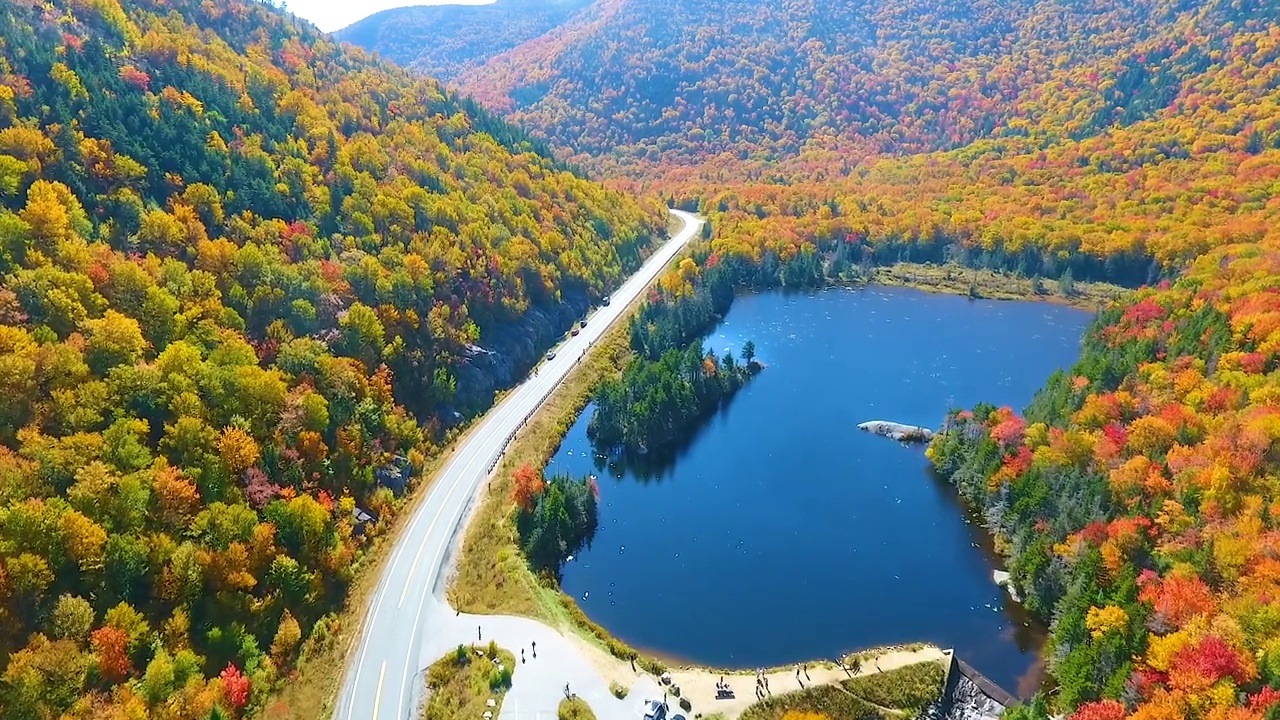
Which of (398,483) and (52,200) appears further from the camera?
(398,483)

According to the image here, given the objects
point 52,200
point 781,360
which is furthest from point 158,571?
point 781,360

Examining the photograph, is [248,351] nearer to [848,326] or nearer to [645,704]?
[645,704]

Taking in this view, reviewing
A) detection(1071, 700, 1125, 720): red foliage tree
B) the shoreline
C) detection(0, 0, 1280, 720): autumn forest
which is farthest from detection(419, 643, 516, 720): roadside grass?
detection(1071, 700, 1125, 720): red foliage tree

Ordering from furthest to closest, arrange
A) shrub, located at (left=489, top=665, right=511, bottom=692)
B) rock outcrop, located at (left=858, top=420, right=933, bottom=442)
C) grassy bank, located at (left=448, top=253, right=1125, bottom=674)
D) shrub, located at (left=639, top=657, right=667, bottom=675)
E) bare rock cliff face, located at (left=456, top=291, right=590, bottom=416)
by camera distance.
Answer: bare rock cliff face, located at (left=456, top=291, right=590, bottom=416), rock outcrop, located at (left=858, top=420, right=933, bottom=442), grassy bank, located at (left=448, top=253, right=1125, bottom=674), shrub, located at (left=639, top=657, right=667, bottom=675), shrub, located at (left=489, top=665, right=511, bottom=692)

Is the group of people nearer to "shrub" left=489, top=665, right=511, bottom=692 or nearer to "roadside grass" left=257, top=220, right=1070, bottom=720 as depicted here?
"roadside grass" left=257, top=220, right=1070, bottom=720

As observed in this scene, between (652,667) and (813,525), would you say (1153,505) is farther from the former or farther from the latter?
(652,667)

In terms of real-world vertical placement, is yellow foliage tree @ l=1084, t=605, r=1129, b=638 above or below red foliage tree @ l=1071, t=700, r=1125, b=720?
above
